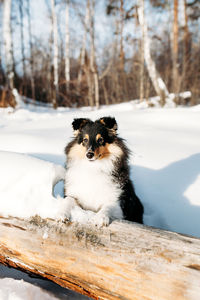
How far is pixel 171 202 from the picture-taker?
9.49 ft

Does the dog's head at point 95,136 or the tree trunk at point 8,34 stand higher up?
the tree trunk at point 8,34

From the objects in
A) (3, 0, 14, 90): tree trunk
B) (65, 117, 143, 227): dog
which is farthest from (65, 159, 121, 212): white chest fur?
(3, 0, 14, 90): tree trunk

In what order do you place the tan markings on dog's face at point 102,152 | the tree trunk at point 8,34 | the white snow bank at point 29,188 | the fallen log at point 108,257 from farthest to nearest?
the tree trunk at point 8,34 → the tan markings on dog's face at point 102,152 → the white snow bank at point 29,188 → the fallen log at point 108,257

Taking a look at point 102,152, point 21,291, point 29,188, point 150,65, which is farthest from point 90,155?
point 150,65

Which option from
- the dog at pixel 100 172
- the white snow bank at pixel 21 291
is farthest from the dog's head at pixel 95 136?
the white snow bank at pixel 21 291

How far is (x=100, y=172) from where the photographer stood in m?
2.38

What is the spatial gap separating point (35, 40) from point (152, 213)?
65.4 ft

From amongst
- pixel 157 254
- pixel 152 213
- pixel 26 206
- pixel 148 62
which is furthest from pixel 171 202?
pixel 148 62

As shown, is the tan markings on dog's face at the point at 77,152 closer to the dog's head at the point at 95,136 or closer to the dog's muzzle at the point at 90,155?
the dog's head at the point at 95,136

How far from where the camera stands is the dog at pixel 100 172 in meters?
2.22

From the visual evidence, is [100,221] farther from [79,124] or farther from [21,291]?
[79,124]

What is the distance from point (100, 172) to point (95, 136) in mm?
434

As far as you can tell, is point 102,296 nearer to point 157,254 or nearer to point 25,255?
point 157,254

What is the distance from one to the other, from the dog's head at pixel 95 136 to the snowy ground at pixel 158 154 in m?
0.77
